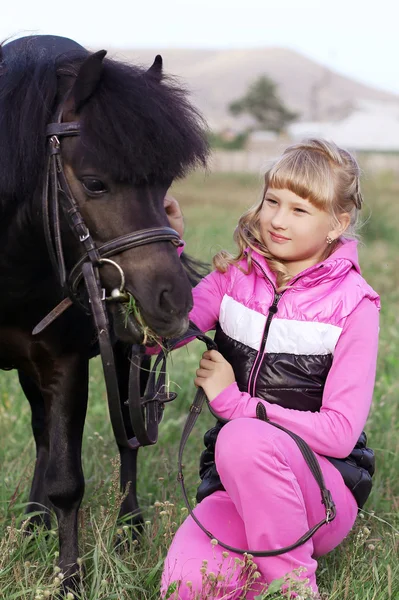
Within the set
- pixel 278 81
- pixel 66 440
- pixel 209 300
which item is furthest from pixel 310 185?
pixel 278 81

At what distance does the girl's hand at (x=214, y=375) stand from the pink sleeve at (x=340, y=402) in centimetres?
4

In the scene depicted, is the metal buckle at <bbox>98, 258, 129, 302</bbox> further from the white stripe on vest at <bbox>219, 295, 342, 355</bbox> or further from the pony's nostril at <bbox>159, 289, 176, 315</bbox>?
the white stripe on vest at <bbox>219, 295, 342, 355</bbox>

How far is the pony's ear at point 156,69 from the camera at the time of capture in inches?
111

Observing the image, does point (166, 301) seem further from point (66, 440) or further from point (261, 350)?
point (66, 440)

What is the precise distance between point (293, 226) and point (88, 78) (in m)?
0.90

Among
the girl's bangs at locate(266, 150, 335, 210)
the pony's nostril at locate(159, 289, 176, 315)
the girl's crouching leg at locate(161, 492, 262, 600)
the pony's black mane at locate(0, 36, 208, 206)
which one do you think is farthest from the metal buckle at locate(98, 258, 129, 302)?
the girl's crouching leg at locate(161, 492, 262, 600)

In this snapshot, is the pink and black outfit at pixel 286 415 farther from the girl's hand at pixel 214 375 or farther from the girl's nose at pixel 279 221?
the girl's nose at pixel 279 221

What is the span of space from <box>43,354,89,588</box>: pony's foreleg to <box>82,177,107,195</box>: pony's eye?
839mm

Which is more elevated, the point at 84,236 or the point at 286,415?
the point at 84,236

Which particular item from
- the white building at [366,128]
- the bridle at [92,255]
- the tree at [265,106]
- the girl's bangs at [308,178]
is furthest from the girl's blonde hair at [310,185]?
the tree at [265,106]

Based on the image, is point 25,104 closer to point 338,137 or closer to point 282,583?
point 282,583

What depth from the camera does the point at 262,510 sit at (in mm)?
2535

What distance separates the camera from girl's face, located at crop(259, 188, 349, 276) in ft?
9.30

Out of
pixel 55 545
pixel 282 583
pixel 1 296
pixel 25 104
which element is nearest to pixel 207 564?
pixel 282 583
